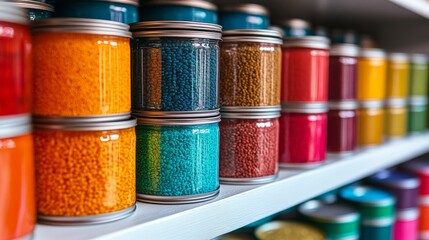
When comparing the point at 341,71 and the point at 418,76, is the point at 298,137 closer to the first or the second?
the point at 341,71

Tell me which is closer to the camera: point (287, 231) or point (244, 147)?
point (244, 147)

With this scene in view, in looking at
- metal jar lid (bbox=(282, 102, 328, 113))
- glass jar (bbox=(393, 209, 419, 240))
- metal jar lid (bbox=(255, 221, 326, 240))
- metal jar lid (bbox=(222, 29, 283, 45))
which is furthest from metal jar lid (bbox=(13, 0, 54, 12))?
glass jar (bbox=(393, 209, 419, 240))

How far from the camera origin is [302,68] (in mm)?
981

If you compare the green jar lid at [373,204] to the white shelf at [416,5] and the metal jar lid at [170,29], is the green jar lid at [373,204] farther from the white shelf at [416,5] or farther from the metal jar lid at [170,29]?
the metal jar lid at [170,29]

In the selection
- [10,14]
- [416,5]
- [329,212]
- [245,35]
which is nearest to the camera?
[10,14]

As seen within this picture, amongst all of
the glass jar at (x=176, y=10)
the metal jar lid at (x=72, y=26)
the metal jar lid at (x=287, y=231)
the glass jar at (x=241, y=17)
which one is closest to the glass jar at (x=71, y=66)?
the metal jar lid at (x=72, y=26)

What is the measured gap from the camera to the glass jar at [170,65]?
0.69 m

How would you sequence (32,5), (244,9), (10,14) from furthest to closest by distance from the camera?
(244,9) → (32,5) → (10,14)

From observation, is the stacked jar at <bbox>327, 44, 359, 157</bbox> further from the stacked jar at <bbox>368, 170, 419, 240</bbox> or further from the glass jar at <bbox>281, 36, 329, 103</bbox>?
the stacked jar at <bbox>368, 170, 419, 240</bbox>

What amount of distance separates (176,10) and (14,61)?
39cm

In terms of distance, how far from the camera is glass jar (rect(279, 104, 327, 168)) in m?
0.99

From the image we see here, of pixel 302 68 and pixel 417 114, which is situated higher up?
pixel 302 68

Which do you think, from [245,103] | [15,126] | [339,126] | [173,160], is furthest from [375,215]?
[15,126]

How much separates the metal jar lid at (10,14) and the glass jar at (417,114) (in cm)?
132
